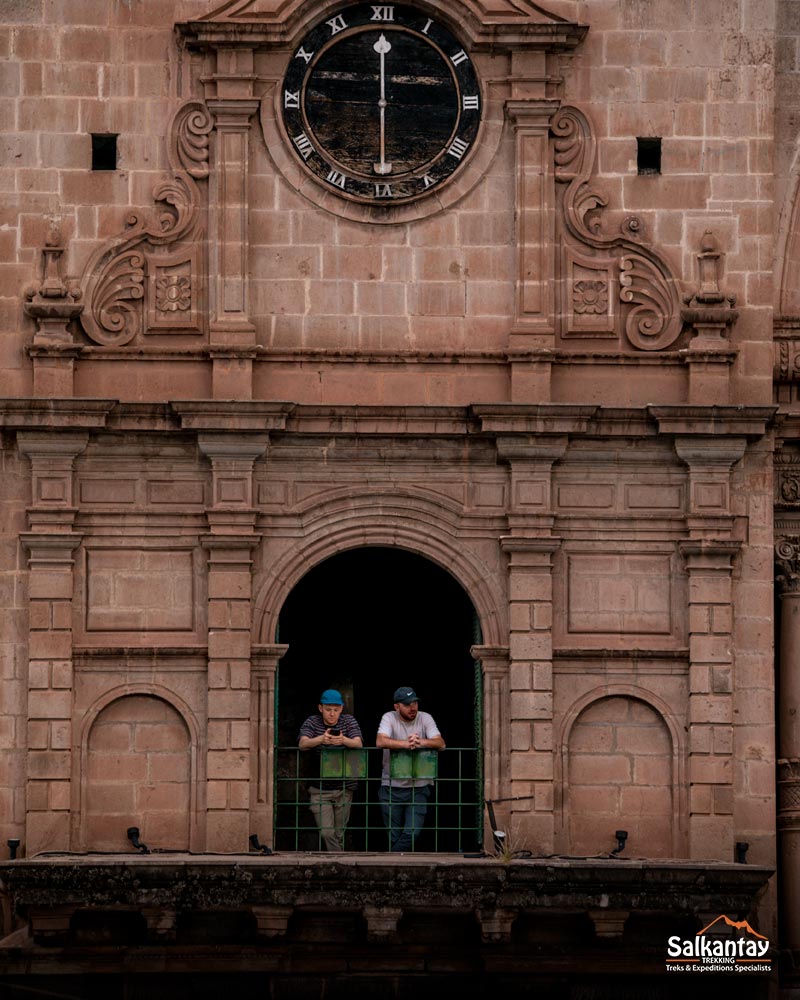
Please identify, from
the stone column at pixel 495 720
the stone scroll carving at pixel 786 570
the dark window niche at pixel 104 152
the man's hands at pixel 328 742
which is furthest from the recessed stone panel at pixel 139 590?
the stone scroll carving at pixel 786 570

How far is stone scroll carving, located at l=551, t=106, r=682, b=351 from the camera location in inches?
1588

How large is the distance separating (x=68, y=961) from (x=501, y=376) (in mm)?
8540

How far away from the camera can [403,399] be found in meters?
40.0

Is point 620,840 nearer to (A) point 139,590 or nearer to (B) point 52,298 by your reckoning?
(A) point 139,590

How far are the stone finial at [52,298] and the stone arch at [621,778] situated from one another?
7491 mm

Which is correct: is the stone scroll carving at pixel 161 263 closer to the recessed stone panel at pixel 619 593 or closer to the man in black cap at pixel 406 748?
the man in black cap at pixel 406 748

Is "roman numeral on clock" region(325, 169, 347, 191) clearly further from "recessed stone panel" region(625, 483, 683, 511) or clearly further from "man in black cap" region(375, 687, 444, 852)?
"man in black cap" region(375, 687, 444, 852)

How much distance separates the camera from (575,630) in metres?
39.8

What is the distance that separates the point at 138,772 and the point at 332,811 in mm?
2370

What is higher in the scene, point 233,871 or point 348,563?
point 348,563

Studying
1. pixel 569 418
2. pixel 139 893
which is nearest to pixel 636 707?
pixel 569 418

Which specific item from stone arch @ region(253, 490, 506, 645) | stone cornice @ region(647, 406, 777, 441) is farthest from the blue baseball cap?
stone cornice @ region(647, 406, 777, 441)

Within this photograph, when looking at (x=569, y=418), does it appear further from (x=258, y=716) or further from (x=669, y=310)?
(x=258, y=716)

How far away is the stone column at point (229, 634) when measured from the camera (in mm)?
39188
